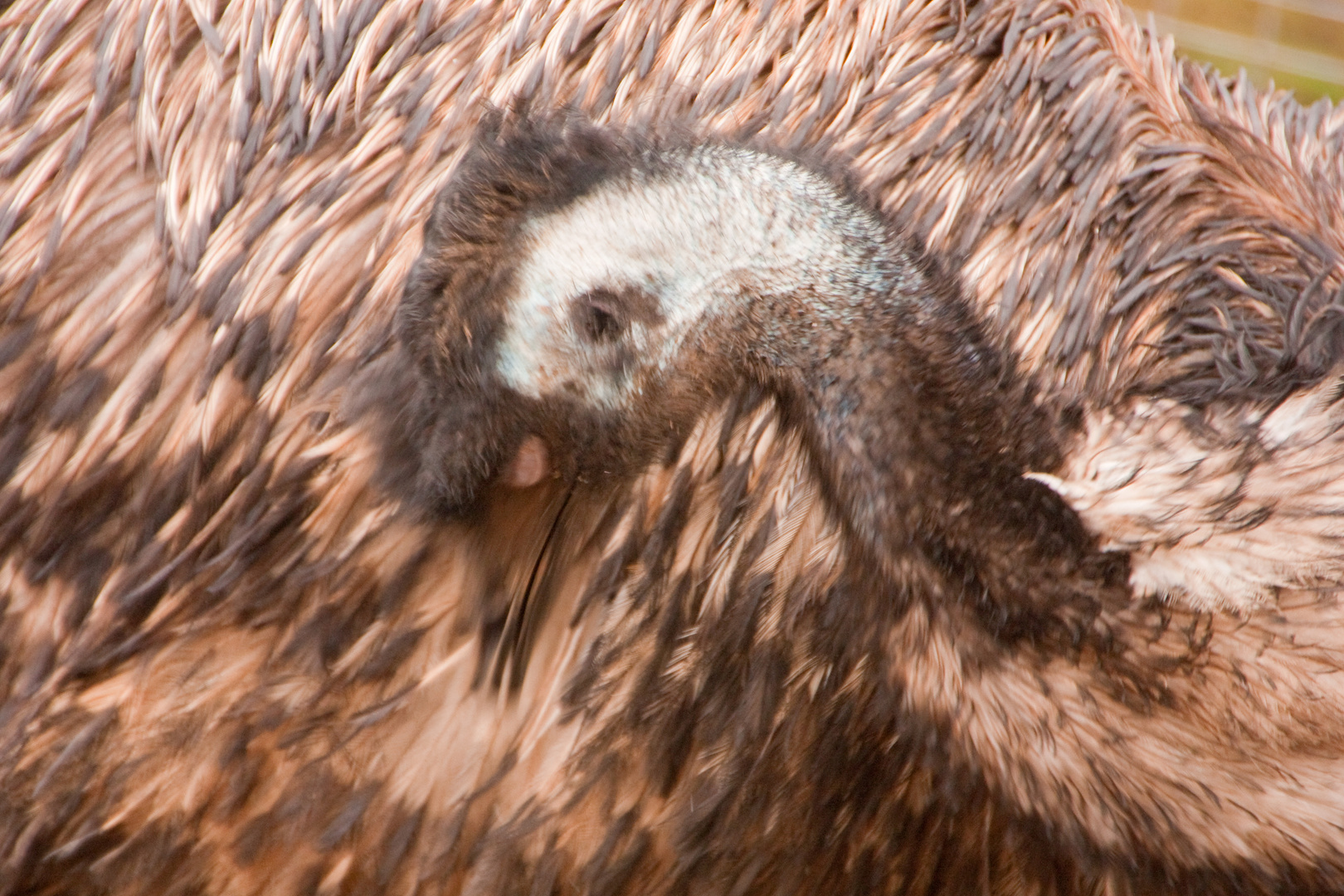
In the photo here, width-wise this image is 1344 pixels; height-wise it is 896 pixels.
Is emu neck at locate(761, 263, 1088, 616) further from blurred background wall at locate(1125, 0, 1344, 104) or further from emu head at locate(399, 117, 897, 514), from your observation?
blurred background wall at locate(1125, 0, 1344, 104)

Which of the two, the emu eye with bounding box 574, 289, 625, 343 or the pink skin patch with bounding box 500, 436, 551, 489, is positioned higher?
the emu eye with bounding box 574, 289, 625, 343

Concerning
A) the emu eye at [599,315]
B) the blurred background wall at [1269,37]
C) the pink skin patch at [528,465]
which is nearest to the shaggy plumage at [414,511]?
the pink skin patch at [528,465]

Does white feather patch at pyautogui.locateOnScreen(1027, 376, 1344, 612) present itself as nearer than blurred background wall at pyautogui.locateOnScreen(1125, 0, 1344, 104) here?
Yes

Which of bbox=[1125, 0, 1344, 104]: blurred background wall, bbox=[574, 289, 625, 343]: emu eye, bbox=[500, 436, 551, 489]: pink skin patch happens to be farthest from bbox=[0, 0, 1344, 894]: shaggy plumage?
bbox=[1125, 0, 1344, 104]: blurred background wall

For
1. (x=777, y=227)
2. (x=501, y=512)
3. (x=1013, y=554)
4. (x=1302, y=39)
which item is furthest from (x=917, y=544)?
(x=1302, y=39)

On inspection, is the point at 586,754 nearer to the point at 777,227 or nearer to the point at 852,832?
the point at 852,832
